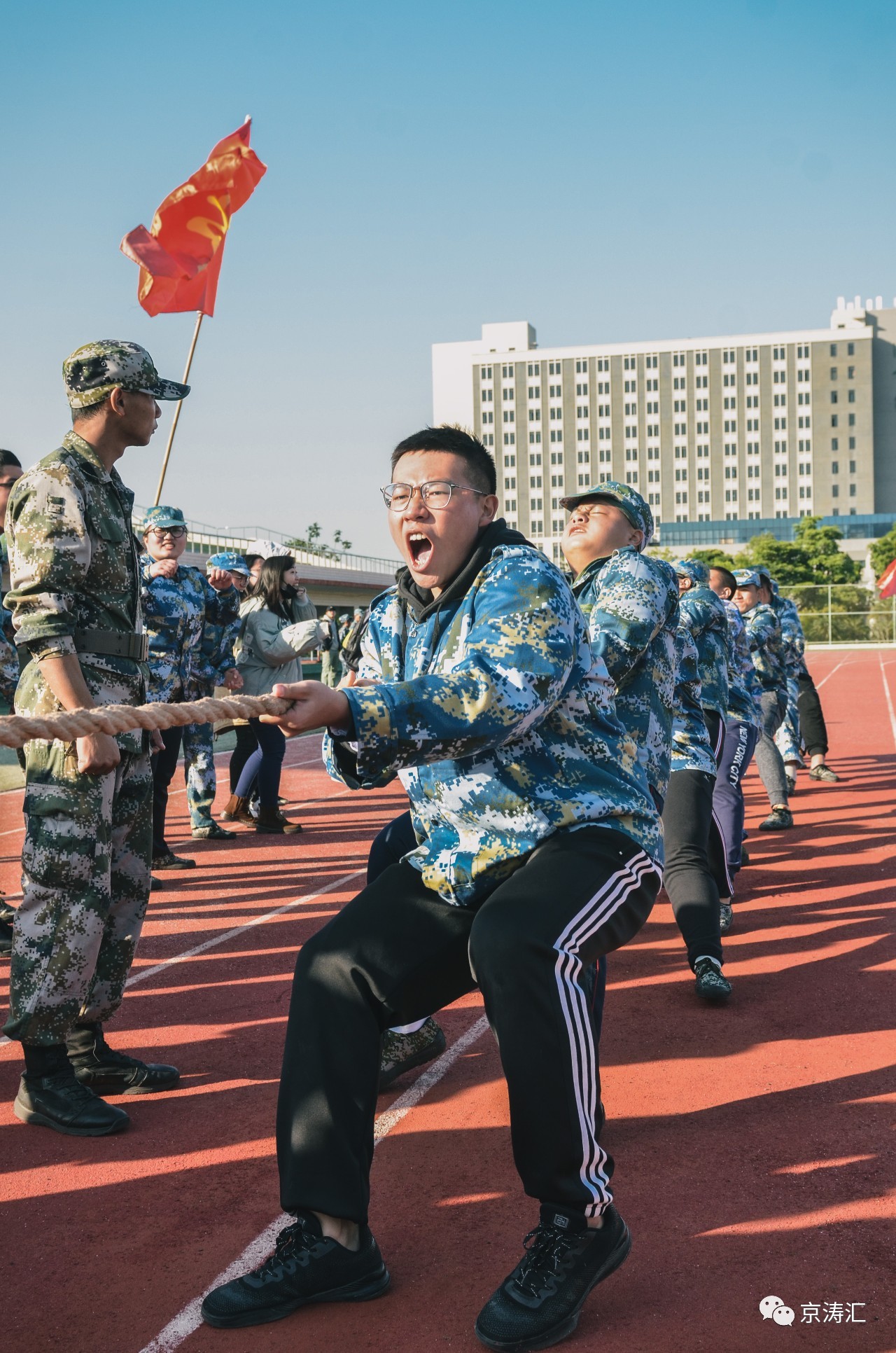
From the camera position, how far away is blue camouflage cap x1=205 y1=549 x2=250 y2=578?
30.7 ft

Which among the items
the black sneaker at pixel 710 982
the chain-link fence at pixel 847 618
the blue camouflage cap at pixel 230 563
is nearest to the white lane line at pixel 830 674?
the chain-link fence at pixel 847 618

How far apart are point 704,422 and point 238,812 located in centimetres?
13989

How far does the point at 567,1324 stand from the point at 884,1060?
2.17 meters

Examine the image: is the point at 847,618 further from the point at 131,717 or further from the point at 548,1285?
the point at 131,717

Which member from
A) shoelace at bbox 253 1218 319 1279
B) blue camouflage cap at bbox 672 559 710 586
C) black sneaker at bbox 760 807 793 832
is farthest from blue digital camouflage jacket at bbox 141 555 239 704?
shoelace at bbox 253 1218 319 1279

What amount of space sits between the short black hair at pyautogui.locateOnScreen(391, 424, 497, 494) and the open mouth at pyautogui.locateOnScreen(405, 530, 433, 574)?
7.2 inches

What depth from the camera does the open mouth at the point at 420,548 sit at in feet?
9.52

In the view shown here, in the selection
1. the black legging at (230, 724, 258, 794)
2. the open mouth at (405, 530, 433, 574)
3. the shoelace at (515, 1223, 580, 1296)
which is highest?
the open mouth at (405, 530, 433, 574)

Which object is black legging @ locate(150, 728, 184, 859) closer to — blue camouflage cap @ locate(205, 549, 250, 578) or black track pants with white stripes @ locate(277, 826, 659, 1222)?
blue camouflage cap @ locate(205, 549, 250, 578)

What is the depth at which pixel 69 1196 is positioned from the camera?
3.42 meters

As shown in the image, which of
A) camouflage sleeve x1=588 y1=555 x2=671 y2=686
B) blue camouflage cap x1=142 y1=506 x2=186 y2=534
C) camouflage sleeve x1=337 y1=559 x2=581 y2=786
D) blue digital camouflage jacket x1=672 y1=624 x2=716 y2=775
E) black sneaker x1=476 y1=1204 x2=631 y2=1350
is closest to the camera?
camouflage sleeve x1=337 y1=559 x2=581 y2=786

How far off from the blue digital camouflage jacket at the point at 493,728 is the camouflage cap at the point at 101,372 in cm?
151

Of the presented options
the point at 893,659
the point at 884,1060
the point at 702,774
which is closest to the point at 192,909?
the point at 702,774

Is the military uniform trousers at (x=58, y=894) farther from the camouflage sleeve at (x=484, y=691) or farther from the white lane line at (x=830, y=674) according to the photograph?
the white lane line at (x=830, y=674)
